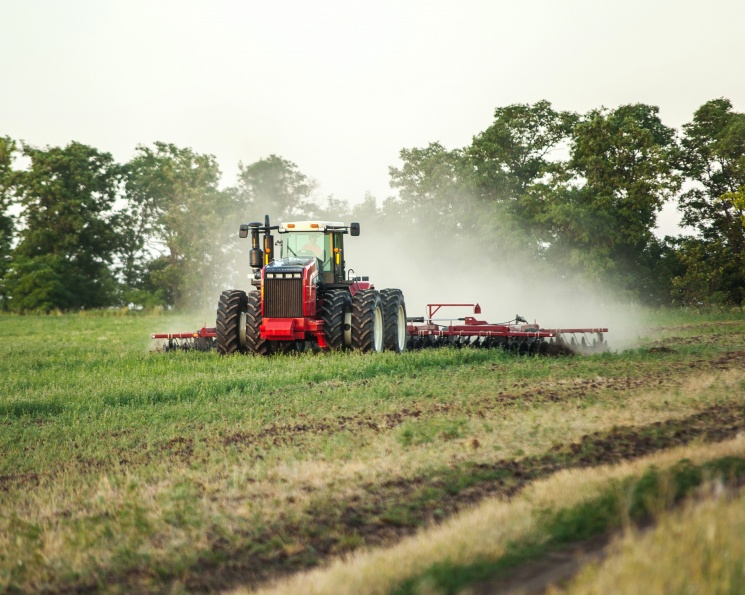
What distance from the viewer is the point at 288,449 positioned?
906 centimetres

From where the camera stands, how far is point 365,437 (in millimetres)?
9562

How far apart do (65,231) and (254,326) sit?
150ft

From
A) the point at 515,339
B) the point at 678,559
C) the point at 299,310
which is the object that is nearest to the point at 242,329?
the point at 299,310

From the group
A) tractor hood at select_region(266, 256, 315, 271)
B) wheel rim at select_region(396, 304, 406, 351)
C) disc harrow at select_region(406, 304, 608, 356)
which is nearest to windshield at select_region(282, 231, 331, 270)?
tractor hood at select_region(266, 256, 315, 271)

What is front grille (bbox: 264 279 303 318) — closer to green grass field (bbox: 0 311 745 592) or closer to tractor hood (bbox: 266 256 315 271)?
tractor hood (bbox: 266 256 315 271)

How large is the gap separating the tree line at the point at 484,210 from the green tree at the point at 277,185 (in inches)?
457

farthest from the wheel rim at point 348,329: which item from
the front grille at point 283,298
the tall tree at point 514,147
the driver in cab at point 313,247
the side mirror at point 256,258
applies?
the tall tree at point 514,147

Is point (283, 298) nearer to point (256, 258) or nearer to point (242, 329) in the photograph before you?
point (242, 329)

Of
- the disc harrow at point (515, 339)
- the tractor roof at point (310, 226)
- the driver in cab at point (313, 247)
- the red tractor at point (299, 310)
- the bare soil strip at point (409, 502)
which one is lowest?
the bare soil strip at point (409, 502)

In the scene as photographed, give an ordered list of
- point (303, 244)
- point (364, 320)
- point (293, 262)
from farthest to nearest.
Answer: point (303, 244), point (293, 262), point (364, 320)

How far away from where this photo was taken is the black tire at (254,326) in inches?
748

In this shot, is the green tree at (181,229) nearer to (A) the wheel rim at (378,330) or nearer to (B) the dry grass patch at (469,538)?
(A) the wheel rim at (378,330)

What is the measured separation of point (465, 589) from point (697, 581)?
111cm

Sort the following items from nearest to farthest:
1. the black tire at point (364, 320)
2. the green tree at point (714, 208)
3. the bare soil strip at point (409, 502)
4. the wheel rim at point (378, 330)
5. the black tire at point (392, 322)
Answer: the bare soil strip at point (409, 502), the black tire at point (364, 320), the wheel rim at point (378, 330), the black tire at point (392, 322), the green tree at point (714, 208)
